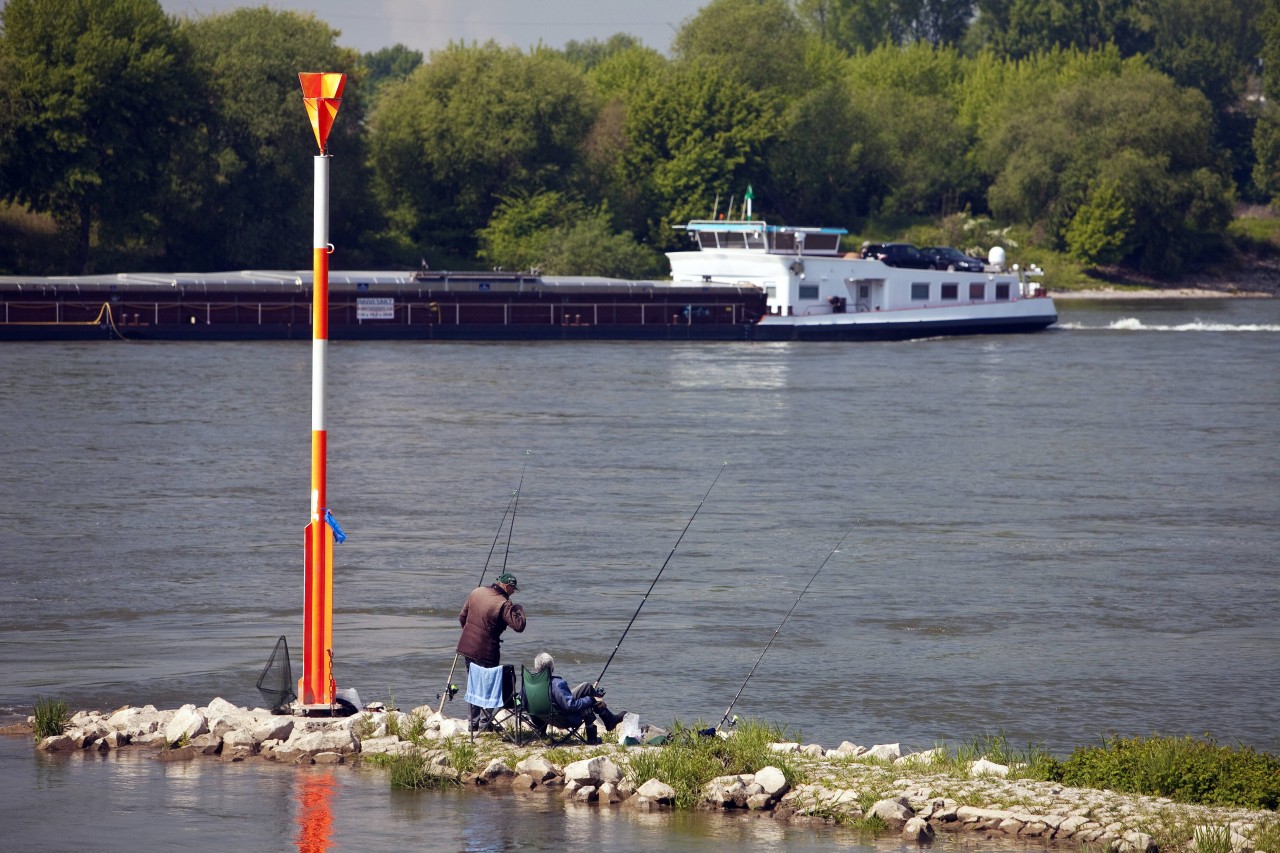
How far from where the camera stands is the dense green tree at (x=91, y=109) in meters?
71.6

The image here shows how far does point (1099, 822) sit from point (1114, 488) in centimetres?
2080

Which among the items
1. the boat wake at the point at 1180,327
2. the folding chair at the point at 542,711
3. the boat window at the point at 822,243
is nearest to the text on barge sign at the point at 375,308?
the boat window at the point at 822,243

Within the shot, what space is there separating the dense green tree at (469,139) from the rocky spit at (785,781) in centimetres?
7367

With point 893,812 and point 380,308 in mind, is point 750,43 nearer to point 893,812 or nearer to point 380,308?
point 380,308

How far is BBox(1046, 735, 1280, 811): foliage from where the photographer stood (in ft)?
38.3

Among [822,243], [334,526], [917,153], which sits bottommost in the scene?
[334,526]

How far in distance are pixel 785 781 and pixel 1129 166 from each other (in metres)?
86.0

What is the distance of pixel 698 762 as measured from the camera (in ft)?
40.3

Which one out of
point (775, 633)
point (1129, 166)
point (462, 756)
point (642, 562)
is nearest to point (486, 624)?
point (462, 756)

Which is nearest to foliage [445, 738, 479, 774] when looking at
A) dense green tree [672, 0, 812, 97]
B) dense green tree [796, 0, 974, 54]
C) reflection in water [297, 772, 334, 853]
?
reflection in water [297, 772, 334, 853]

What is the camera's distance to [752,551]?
24.6 m

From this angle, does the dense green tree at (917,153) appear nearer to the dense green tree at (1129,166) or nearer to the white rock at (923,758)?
the dense green tree at (1129,166)

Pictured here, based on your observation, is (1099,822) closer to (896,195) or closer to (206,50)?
(206,50)

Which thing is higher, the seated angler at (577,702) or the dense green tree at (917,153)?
the dense green tree at (917,153)
